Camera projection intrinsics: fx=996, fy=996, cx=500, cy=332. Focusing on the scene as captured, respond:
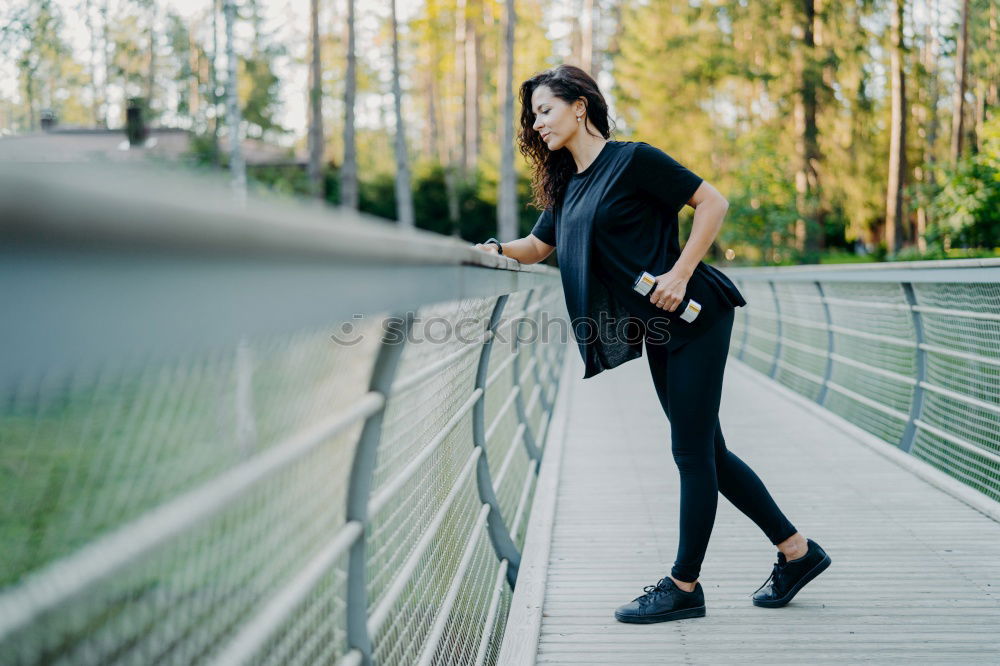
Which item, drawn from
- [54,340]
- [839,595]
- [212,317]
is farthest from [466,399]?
[54,340]

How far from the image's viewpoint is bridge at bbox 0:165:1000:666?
0.75m

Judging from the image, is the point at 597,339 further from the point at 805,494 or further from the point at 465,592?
the point at 805,494

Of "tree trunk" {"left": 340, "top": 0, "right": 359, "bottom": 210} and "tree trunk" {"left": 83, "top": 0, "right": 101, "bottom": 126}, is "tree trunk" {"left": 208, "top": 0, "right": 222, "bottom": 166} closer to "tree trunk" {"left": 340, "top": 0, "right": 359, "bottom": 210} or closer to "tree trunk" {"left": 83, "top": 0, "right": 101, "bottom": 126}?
"tree trunk" {"left": 340, "top": 0, "right": 359, "bottom": 210}

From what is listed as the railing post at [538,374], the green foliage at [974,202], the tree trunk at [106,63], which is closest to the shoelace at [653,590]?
the railing post at [538,374]

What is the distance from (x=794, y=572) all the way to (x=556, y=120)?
165cm

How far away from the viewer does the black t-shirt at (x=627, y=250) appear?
2.90m

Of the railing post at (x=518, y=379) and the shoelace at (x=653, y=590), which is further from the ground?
the railing post at (x=518, y=379)

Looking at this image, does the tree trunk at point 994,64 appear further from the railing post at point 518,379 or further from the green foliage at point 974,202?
the railing post at point 518,379

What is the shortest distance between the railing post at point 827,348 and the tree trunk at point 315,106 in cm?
2383

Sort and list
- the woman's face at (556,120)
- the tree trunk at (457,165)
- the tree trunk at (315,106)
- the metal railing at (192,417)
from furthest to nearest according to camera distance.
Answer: the tree trunk at (457,165) → the tree trunk at (315,106) → the woman's face at (556,120) → the metal railing at (192,417)

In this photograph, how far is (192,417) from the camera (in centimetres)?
92

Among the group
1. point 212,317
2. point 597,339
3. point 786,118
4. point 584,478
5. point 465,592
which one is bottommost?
point 584,478

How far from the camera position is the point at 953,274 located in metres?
4.61

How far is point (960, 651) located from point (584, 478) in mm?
2849
